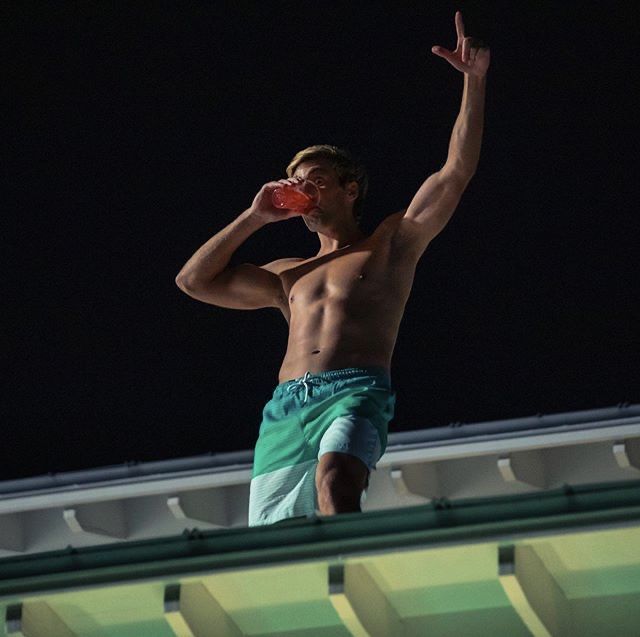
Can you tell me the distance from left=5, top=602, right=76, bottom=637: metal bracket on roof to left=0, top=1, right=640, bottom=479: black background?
598 centimetres

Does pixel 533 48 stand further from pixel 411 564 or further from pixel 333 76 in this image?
pixel 411 564

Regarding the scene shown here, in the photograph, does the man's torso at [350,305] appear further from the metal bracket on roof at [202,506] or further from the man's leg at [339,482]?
the metal bracket on roof at [202,506]

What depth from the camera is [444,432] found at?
8328 mm

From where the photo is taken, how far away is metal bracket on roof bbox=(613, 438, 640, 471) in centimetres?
818

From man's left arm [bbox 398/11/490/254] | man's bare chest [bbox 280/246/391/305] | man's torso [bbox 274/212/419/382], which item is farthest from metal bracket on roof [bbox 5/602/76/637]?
man's left arm [bbox 398/11/490/254]

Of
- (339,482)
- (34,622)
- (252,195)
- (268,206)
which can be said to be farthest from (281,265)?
(252,195)

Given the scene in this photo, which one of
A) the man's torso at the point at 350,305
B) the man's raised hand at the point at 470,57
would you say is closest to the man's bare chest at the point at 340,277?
the man's torso at the point at 350,305

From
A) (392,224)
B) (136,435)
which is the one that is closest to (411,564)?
(392,224)

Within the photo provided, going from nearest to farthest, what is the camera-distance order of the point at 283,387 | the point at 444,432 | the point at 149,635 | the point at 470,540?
1. the point at 470,540
2. the point at 149,635
3. the point at 283,387
4. the point at 444,432

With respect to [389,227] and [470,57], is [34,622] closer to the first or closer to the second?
[389,227]

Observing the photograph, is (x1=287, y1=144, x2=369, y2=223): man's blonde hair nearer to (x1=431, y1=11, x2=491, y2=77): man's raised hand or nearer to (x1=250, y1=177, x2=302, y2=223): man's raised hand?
(x1=250, y1=177, x2=302, y2=223): man's raised hand

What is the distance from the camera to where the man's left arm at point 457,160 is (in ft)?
20.5

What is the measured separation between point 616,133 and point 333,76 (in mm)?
1985

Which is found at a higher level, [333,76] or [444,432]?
[333,76]
